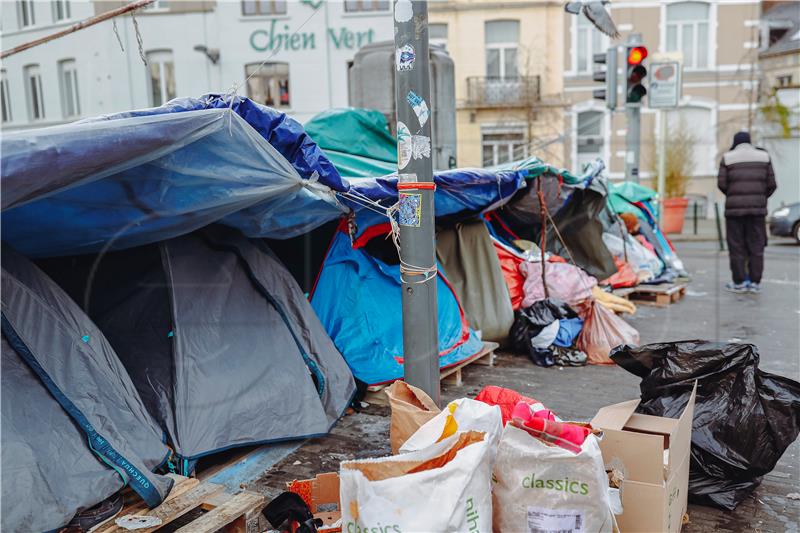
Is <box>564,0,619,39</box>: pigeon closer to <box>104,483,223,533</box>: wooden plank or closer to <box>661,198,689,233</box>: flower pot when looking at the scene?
<box>104,483,223,533</box>: wooden plank

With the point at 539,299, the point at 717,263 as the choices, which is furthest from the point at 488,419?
the point at 717,263

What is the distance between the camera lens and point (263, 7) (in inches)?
720

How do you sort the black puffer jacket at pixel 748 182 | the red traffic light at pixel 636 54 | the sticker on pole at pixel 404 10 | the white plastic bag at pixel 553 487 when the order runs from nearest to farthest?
1. the white plastic bag at pixel 553 487
2. the sticker on pole at pixel 404 10
3. the black puffer jacket at pixel 748 182
4. the red traffic light at pixel 636 54

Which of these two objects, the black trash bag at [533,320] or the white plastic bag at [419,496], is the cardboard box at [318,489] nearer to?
the white plastic bag at [419,496]

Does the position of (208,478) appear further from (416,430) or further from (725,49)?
(725,49)

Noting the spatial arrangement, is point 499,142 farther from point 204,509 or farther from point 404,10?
point 204,509

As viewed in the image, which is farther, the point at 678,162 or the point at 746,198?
the point at 678,162

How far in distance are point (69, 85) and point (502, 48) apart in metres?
13.4

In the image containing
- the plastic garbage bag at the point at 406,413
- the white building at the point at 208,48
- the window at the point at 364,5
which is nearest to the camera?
the plastic garbage bag at the point at 406,413

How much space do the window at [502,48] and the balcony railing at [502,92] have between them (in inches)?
7.7

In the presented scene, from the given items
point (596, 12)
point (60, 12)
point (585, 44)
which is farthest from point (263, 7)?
point (596, 12)

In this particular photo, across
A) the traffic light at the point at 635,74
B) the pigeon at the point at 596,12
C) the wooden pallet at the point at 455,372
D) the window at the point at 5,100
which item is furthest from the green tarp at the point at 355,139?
the window at the point at 5,100

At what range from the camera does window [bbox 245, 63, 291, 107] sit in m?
19.0

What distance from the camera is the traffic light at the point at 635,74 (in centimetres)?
856
